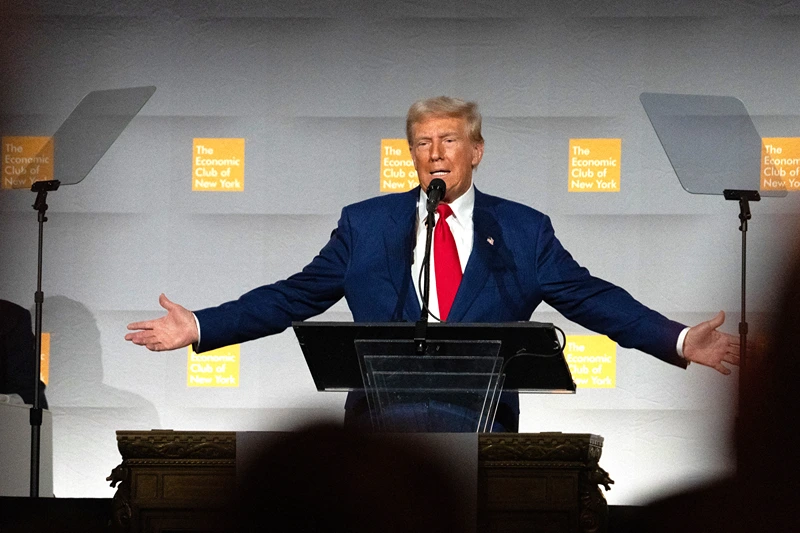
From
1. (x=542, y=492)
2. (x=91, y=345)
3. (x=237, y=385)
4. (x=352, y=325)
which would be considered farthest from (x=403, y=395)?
(x=91, y=345)

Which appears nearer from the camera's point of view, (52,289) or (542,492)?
(542,492)

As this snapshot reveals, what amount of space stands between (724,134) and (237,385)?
7.54ft

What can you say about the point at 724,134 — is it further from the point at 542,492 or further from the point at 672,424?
the point at 542,492

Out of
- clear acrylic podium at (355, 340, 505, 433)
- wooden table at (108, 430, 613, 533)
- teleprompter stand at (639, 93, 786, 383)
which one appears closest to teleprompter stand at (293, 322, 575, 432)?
clear acrylic podium at (355, 340, 505, 433)

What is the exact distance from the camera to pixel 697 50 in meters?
4.85

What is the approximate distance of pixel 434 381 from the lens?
2.44 m

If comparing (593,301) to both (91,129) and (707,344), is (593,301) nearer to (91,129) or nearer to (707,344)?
(707,344)

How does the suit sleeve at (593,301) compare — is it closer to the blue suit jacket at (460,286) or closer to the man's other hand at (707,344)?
the blue suit jacket at (460,286)

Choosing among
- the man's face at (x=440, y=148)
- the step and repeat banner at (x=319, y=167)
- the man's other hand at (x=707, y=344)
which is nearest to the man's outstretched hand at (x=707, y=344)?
the man's other hand at (x=707, y=344)

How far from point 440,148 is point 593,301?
0.67 meters

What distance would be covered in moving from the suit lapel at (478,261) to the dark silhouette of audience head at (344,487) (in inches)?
90.5

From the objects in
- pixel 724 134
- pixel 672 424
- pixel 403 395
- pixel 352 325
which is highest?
pixel 724 134

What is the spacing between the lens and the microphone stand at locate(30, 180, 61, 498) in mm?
4538

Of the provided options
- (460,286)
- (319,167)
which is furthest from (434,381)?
(319,167)
